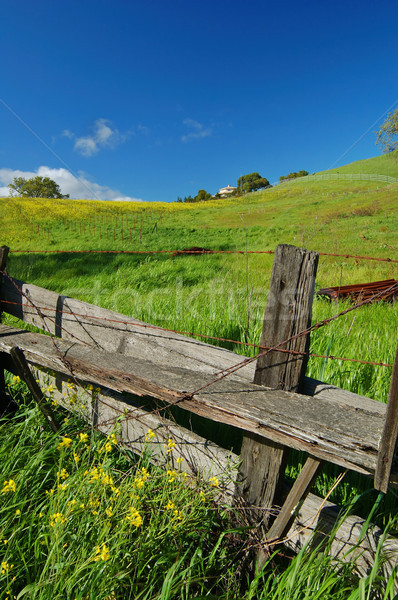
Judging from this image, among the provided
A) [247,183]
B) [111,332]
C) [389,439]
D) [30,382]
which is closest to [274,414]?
[389,439]

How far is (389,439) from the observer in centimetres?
121

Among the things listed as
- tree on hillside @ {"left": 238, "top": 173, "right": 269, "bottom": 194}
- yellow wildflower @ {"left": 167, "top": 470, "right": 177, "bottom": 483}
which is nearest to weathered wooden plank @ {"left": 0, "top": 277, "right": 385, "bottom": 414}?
yellow wildflower @ {"left": 167, "top": 470, "right": 177, "bottom": 483}

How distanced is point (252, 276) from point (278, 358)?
17.0 feet

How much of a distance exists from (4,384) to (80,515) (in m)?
1.96

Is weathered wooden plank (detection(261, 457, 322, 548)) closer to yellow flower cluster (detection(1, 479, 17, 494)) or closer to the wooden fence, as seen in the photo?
the wooden fence

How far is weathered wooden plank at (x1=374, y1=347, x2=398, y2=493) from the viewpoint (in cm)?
121

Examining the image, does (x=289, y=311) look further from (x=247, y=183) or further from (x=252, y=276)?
(x=247, y=183)

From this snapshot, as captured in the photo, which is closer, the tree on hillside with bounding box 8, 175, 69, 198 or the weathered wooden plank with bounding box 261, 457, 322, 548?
the weathered wooden plank with bounding box 261, 457, 322, 548

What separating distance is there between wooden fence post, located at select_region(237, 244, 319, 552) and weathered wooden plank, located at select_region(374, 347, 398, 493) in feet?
1.43

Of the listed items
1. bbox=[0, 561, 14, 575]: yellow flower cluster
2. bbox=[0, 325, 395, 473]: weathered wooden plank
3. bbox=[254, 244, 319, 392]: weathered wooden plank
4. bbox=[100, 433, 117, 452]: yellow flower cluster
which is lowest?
bbox=[0, 561, 14, 575]: yellow flower cluster

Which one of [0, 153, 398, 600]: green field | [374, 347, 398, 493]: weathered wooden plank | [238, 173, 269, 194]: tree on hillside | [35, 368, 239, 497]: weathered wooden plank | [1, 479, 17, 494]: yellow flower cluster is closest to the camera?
[374, 347, 398, 493]: weathered wooden plank

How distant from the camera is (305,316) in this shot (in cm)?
156

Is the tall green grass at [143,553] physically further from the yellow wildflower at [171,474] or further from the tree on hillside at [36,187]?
the tree on hillside at [36,187]

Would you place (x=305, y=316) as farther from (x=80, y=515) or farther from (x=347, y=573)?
(x=80, y=515)
